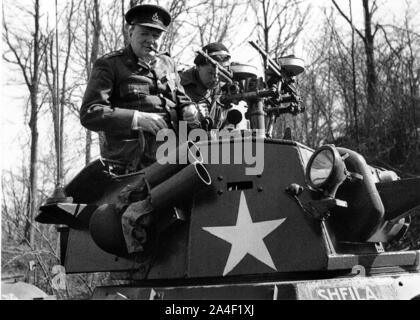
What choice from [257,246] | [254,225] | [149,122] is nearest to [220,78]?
[149,122]

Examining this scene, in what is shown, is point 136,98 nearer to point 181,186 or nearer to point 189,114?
point 189,114

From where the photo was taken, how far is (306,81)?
19.5m

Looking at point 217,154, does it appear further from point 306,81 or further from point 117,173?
point 306,81

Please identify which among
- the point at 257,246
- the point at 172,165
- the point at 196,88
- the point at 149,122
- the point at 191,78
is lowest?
the point at 257,246

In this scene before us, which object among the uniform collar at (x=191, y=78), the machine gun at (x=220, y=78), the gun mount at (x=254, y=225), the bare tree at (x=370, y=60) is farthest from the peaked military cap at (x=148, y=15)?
the bare tree at (x=370, y=60)

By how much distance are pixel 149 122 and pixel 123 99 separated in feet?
1.13

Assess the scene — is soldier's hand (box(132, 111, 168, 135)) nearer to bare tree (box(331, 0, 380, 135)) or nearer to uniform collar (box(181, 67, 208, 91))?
uniform collar (box(181, 67, 208, 91))

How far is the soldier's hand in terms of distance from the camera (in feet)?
16.9

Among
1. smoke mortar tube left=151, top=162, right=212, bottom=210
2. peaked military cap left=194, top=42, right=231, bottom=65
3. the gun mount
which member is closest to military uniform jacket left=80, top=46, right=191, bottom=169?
the gun mount

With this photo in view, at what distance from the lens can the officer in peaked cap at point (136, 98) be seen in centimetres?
515

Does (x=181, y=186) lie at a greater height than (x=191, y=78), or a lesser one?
lesser

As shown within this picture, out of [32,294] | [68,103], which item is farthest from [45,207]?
[68,103]

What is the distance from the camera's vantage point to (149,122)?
5.25 m

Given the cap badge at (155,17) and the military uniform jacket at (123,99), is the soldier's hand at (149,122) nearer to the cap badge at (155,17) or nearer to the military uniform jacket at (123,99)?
the military uniform jacket at (123,99)
